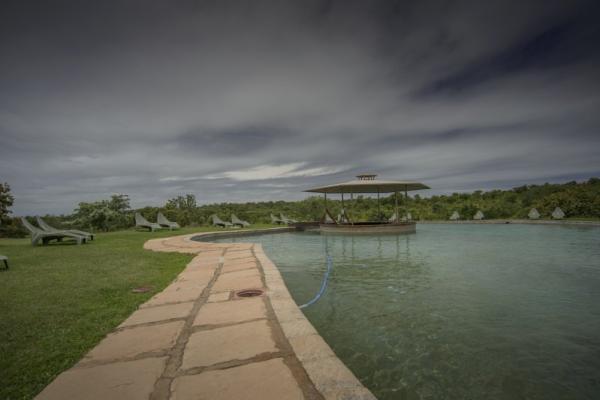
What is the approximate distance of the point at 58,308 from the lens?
251 centimetres

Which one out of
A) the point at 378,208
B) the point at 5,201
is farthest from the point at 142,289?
the point at 378,208

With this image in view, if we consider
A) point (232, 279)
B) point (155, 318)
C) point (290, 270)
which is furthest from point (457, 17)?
point (155, 318)

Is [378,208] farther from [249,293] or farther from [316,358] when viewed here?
[316,358]

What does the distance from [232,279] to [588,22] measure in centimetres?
918

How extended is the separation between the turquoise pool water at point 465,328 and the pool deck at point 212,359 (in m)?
0.50

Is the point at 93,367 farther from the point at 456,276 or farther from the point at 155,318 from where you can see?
the point at 456,276

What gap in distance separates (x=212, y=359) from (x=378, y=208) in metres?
19.9

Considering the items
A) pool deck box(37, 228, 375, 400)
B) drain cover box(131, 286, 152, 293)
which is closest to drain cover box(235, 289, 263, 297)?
pool deck box(37, 228, 375, 400)

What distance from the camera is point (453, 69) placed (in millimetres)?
8430

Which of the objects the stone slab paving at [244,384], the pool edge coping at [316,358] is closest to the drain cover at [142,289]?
the pool edge coping at [316,358]

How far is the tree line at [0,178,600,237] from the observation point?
581 inches

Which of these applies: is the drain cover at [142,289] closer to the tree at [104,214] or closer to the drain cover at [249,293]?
the drain cover at [249,293]

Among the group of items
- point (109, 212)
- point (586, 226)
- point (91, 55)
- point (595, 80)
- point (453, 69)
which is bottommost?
point (586, 226)

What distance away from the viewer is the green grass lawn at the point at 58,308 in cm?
153
